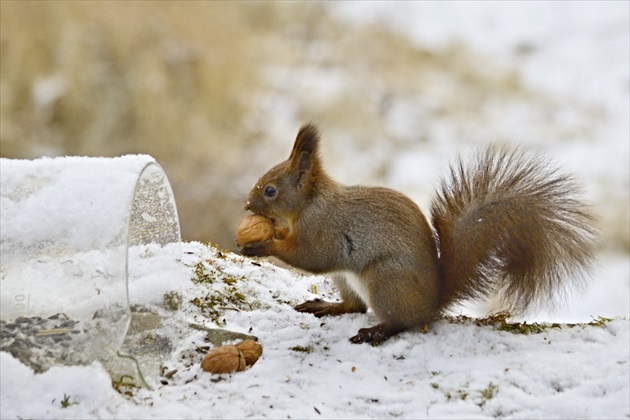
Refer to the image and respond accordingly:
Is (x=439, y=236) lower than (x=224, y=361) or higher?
higher

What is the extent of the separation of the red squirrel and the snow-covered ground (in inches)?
3.6

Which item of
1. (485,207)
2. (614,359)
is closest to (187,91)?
(485,207)

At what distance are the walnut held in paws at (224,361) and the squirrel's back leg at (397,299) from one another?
31 cm

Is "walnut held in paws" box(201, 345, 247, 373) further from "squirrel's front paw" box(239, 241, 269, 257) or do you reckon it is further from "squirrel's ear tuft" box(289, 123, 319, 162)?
"squirrel's ear tuft" box(289, 123, 319, 162)

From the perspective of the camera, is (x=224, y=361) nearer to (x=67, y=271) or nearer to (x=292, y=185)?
(x=67, y=271)

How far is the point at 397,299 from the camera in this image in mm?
1913

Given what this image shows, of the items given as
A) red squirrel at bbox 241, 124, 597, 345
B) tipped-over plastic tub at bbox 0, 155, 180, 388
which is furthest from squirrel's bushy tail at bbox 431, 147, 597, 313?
tipped-over plastic tub at bbox 0, 155, 180, 388

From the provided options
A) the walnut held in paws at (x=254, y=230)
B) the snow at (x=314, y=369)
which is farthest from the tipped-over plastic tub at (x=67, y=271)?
the walnut held in paws at (x=254, y=230)

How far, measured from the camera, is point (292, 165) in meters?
2.11

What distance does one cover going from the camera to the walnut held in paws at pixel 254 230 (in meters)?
1.98

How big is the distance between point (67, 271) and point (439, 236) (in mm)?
921

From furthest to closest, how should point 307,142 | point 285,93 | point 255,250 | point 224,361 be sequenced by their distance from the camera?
point 285,93
point 307,142
point 255,250
point 224,361

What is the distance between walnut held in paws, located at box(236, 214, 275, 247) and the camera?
198 centimetres

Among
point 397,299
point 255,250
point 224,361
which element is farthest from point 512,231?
point 224,361
